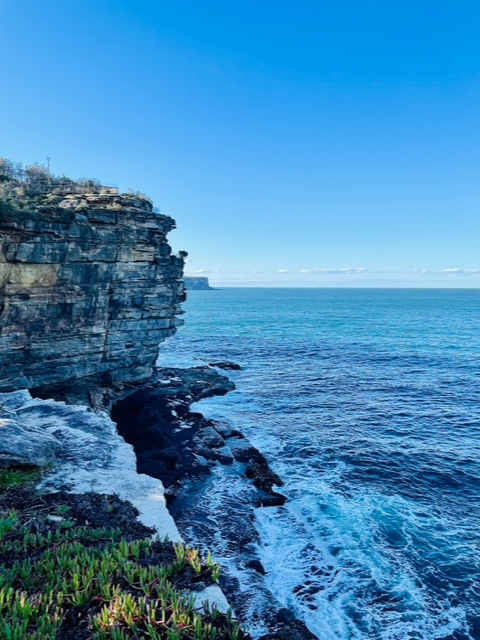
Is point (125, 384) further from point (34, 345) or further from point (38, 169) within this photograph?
point (38, 169)

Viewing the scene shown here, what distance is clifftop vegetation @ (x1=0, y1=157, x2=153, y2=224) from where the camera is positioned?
29.6m

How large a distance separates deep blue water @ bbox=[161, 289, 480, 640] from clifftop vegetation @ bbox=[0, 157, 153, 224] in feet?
67.0

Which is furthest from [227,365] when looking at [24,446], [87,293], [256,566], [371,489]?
[24,446]

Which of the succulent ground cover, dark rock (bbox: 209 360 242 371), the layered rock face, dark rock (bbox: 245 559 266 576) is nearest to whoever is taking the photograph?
the succulent ground cover

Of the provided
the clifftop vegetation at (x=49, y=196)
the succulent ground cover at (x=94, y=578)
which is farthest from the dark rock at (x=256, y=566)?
the clifftop vegetation at (x=49, y=196)

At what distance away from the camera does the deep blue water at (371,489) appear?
14383 mm

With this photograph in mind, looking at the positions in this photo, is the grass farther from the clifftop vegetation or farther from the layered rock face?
the clifftop vegetation

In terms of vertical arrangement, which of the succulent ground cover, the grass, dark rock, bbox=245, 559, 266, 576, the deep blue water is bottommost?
dark rock, bbox=245, 559, 266, 576

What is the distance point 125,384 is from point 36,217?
58.1 ft

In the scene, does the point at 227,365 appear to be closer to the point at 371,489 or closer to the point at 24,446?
the point at 371,489

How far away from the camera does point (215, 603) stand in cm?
A: 812

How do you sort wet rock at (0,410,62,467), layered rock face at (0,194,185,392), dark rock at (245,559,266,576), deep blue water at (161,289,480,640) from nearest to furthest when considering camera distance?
wet rock at (0,410,62,467) < deep blue water at (161,289,480,640) < dark rock at (245,559,266,576) < layered rock face at (0,194,185,392)

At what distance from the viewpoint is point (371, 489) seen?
22.2m

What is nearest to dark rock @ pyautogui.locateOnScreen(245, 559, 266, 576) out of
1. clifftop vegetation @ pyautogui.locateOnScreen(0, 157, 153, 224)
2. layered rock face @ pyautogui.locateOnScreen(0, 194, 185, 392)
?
layered rock face @ pyautogui.locateOnScreen(0, 194, 185, 392)
